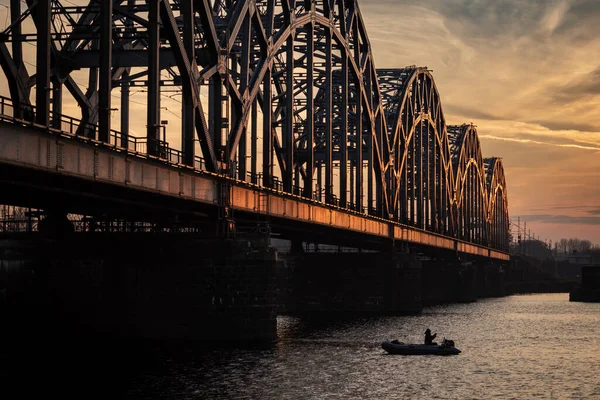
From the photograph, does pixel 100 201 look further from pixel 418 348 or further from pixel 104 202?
pixel 418 348

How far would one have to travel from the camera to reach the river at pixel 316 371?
57.0 m

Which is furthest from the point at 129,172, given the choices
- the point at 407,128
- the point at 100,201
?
the point at 407,128

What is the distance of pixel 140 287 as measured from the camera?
73.8 metres

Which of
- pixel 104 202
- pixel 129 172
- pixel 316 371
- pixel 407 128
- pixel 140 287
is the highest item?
pixel 407 128

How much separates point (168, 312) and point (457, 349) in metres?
23.4

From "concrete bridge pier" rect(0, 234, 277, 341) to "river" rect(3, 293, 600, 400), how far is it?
1.73 m

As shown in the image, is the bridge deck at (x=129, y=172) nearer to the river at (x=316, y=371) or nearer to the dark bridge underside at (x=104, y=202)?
the dark bridge underside at (x=104, y=202)

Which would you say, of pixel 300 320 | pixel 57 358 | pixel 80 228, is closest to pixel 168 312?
pixel 57 358

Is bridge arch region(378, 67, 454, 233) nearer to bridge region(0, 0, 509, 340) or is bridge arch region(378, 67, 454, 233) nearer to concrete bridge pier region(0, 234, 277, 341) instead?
bridge region(0, 0, 509, 340)

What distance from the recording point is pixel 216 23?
86500 mm

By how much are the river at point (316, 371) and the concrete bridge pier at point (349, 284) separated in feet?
→ 123

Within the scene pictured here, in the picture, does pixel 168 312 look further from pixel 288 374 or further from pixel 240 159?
pixel 240 159

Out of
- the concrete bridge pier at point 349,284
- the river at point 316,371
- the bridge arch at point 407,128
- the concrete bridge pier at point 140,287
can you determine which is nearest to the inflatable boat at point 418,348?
the river at point 316,371

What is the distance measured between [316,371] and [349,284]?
68.4 meters
